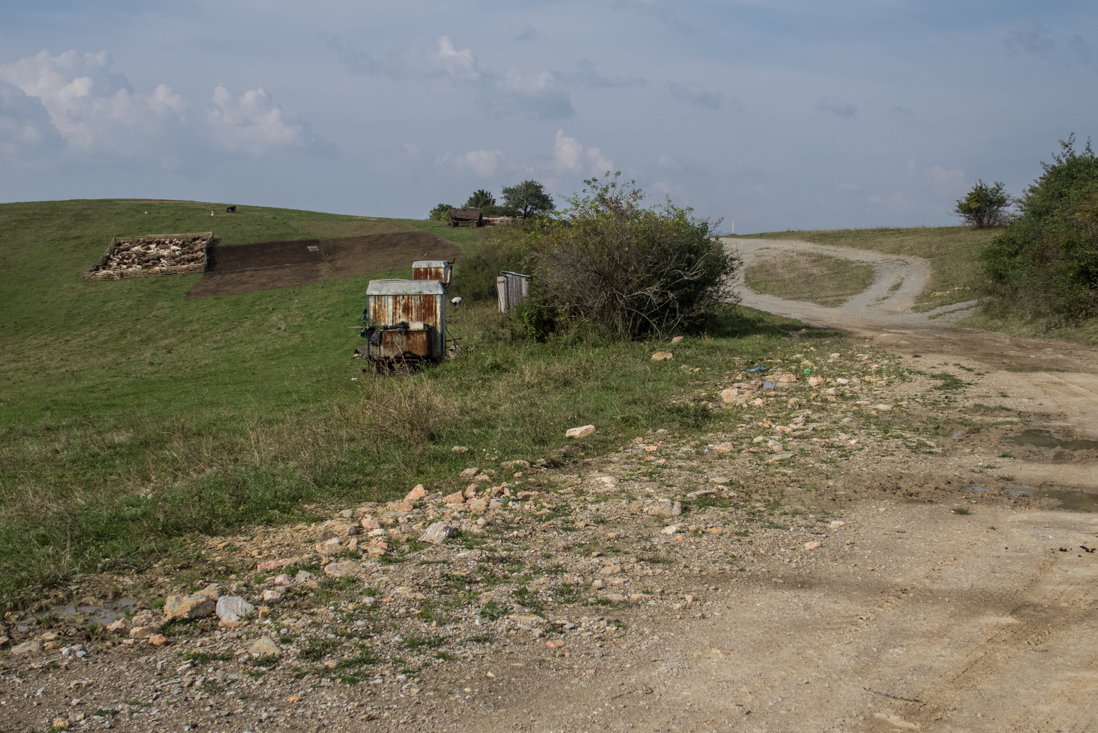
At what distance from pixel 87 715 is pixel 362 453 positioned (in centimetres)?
525

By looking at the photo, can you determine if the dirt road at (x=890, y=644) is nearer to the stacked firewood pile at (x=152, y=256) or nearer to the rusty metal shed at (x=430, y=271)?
the rusty metal shed at (x=430, y=271)

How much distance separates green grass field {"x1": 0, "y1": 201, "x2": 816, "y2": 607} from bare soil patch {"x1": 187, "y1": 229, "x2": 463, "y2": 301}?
15.9 feet

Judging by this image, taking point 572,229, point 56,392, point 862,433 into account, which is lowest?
point 56,392

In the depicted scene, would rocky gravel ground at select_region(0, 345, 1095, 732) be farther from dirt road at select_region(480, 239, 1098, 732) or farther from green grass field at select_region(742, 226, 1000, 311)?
green grass field at select_region(742, 226, 1000, 311)

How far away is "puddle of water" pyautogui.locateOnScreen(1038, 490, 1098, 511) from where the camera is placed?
5.96 meters

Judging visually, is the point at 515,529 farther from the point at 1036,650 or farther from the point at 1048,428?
the point at 1048,428

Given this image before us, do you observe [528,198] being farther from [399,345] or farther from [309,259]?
[399,345]

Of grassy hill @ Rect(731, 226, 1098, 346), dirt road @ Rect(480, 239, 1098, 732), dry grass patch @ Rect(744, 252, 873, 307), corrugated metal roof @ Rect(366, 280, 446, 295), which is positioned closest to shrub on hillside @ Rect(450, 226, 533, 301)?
corrugated metal roof @ Rect(366, 280, 446, 295)

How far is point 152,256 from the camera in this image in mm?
42000

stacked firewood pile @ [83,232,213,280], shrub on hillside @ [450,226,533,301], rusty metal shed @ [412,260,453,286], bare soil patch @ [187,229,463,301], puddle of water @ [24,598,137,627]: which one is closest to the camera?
puddle of water @ [24,598,137,627]

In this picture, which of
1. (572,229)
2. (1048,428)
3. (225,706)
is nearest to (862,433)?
(1048,428)

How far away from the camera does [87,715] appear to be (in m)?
3.34

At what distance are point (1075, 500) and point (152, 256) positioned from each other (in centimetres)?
4541

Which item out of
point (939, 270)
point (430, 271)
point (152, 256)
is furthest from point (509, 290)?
point (152, 256)
